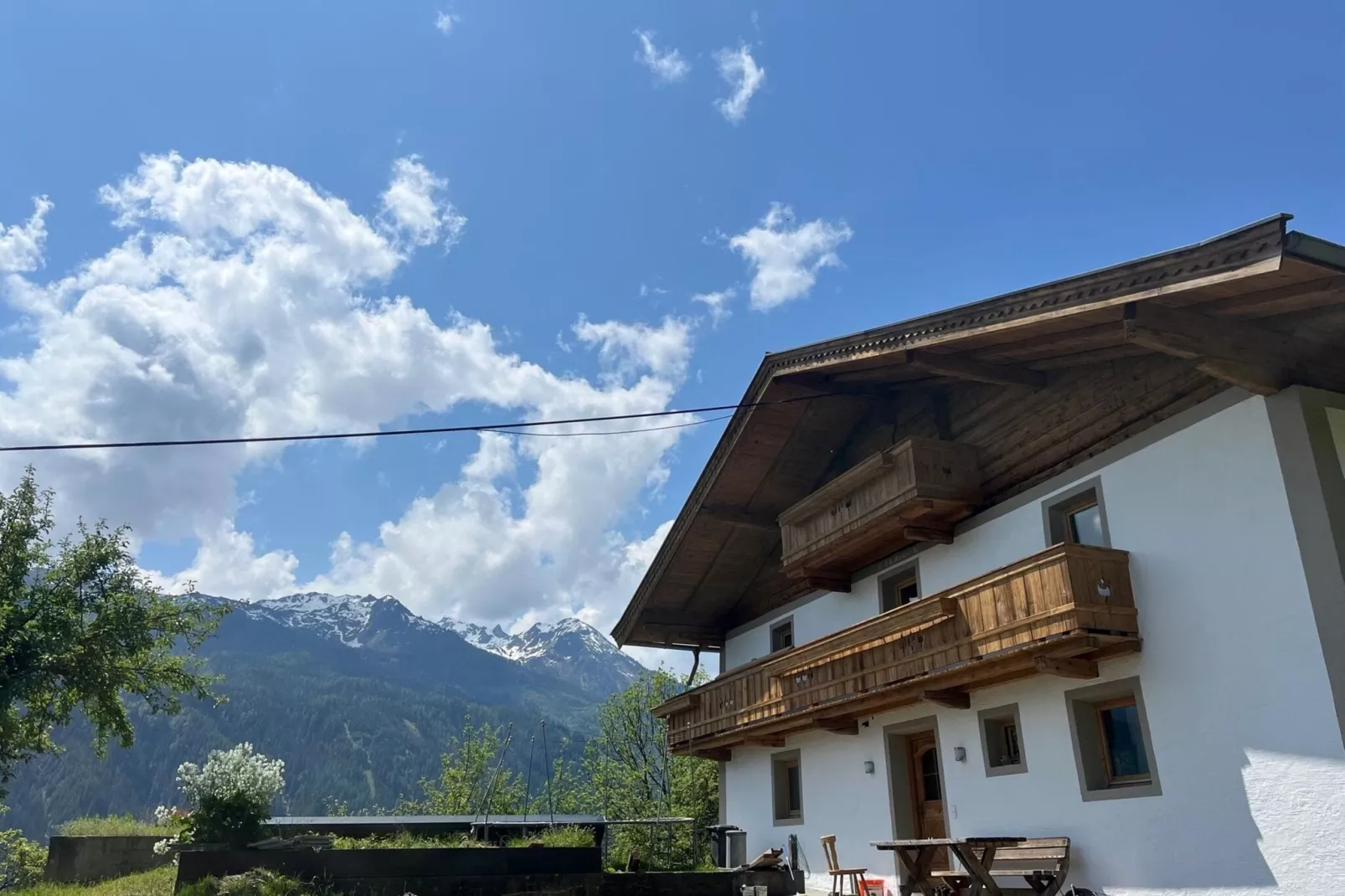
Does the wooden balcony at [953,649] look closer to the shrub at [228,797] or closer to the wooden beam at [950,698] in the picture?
the wooden beam at [950,698]

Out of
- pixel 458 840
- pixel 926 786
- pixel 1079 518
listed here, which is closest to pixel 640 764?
pixel 458 840

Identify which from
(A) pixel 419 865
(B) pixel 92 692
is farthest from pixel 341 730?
(A) pixel 419 865

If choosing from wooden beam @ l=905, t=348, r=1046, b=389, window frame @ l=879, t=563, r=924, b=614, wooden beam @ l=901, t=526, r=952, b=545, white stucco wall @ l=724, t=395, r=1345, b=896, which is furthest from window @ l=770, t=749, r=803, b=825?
wooden beam @ l=905, t=348, r=1046, b=389

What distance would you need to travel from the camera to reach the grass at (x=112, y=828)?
15.9m

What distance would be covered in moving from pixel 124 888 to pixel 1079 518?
45.9 ft

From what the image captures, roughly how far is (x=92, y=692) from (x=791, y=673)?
15810mm

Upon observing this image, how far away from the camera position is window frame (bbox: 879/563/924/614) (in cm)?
1627

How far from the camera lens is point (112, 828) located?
16656mm

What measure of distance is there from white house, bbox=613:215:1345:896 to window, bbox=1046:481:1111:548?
0.16 feet

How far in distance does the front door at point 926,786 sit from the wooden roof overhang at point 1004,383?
13.6ft

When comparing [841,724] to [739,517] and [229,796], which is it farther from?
[229,796]

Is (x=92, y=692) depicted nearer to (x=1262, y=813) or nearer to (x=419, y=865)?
(x=419, y=865)

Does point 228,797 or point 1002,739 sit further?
point 1002,739

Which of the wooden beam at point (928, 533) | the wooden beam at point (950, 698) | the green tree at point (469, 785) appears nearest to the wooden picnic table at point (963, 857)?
the wooden beam at point (950, 698)
